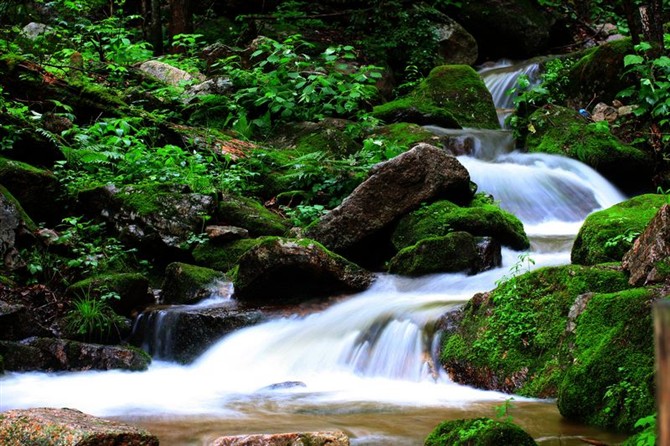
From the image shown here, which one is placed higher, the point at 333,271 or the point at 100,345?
the point at 333,271

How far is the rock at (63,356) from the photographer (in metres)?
6.14

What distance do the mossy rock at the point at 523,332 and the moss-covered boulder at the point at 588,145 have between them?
6144 millimetres

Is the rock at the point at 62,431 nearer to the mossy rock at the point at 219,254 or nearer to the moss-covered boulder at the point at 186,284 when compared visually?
the moss-covered boulder at the point at 186,284

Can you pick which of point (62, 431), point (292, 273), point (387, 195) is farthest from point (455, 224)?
point (62, 431)

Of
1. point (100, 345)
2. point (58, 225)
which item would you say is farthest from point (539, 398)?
point (58, 225)

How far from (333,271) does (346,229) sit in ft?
2.76

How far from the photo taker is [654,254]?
4.93 metres

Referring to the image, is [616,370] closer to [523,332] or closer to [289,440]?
[523,332]

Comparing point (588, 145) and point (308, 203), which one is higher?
point (588, 145)

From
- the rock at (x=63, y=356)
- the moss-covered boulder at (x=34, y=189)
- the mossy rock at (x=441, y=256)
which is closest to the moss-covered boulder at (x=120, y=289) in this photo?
the rock at (x=63, y=356)

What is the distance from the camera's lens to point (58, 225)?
8.39 metres

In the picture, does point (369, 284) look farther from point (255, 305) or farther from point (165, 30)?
point (165, 30)

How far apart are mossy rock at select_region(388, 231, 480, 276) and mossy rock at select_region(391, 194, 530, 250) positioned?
0.42 metres

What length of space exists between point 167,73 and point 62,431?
1143cm
